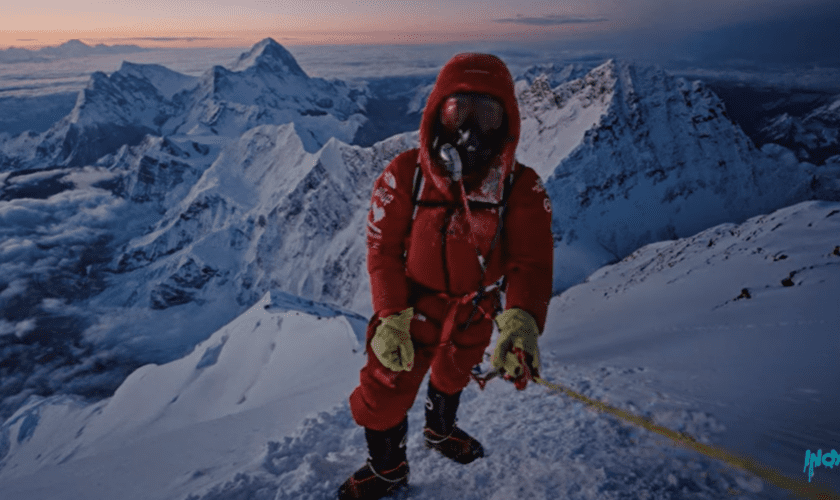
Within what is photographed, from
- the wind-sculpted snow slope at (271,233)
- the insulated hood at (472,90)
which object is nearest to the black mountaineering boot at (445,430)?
the insulated hood at (472,90)

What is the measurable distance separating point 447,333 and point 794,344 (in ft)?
13.5

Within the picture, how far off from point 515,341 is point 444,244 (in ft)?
2.65

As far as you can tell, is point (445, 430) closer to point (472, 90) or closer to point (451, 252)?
point (451, 252)

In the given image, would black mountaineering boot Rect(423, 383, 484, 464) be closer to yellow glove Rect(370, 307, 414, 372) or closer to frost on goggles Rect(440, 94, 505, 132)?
yellow glove Rect(370, 307, 414, 372)

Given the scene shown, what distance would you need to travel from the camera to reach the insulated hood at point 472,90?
261 cm

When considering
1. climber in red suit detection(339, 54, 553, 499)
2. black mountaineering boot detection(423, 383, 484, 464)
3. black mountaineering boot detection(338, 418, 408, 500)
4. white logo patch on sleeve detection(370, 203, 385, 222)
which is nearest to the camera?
climber in red suit detection(339, 54, 553, 499)

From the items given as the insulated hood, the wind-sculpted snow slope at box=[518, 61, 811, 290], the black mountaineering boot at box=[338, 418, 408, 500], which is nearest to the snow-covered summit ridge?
the black mountaineering boot at box=[338, 418, 408, 500]

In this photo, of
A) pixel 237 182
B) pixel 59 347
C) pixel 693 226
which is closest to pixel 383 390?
pixel 693 226

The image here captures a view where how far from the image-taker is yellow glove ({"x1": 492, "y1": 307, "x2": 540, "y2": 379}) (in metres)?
2.68

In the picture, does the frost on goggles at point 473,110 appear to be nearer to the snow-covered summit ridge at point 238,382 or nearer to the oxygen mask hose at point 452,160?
the oxygen mask hose at point 452,160

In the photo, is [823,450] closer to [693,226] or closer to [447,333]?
[447,333]

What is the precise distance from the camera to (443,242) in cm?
278

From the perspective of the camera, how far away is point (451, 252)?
2.78m

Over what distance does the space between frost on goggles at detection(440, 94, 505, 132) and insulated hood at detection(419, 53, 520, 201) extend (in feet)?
0.14
